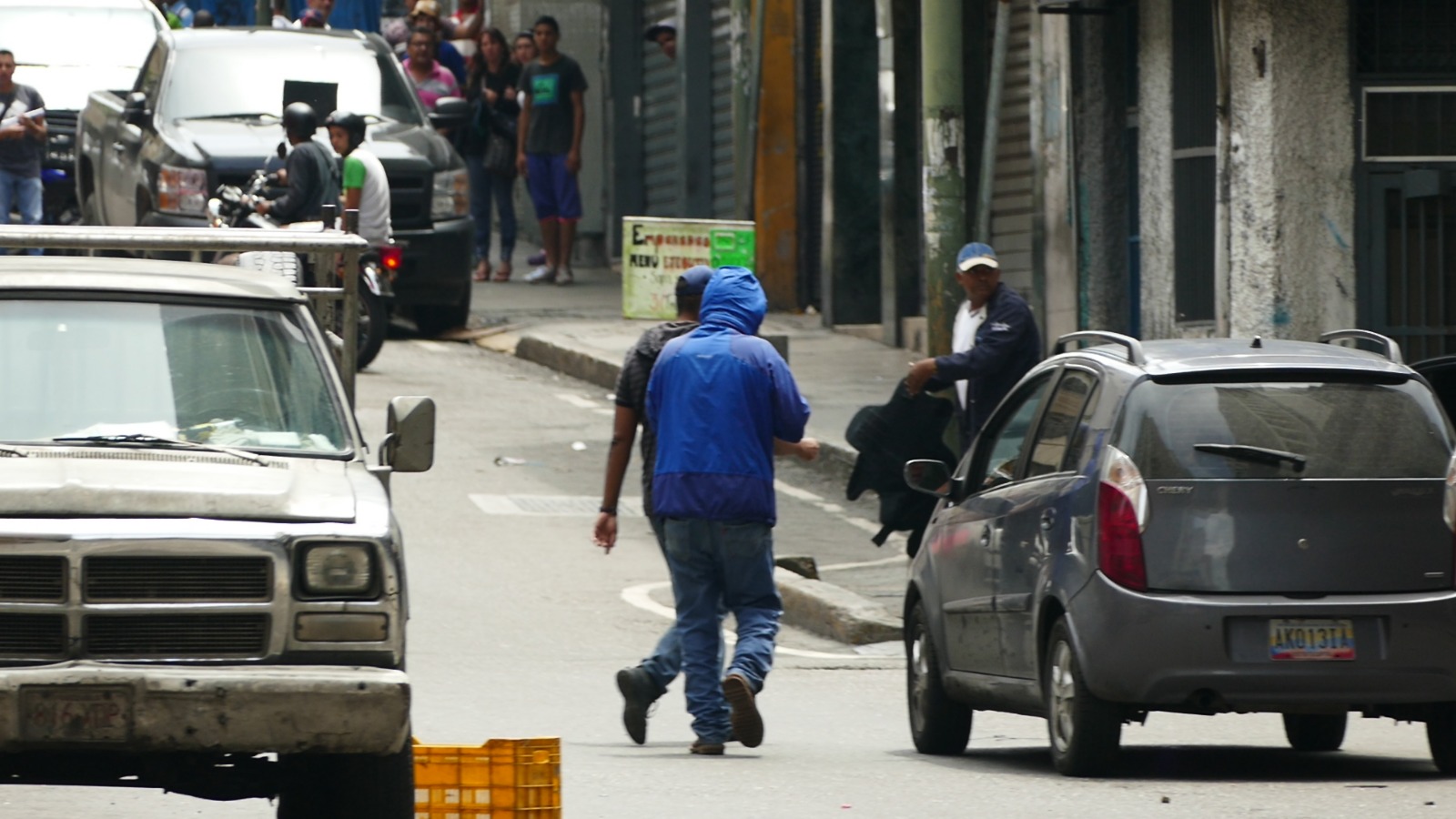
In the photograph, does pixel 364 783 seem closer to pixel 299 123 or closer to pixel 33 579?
pixel 33 579

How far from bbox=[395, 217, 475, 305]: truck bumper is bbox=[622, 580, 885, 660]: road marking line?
6.82 meters

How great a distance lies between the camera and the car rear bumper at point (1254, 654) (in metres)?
8.27

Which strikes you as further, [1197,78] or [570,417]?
[570,417]

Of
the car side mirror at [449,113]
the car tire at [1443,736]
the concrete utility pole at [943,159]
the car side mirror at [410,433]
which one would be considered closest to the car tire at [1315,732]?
the car tire at [1443,736]

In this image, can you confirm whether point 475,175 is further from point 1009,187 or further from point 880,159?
point 1009,187

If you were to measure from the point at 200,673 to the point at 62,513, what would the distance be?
1.61ft

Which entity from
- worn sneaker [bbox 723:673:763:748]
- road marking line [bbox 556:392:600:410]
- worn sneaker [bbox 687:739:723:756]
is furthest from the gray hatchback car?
road marking line [bbox 556:392:600:410]

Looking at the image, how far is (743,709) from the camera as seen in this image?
9.27m

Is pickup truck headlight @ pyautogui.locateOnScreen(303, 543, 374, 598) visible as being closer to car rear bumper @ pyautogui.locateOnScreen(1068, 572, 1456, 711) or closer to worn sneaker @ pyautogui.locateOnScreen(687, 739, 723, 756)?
car rear bumper @ pyautogui.locateOnScreen(1068, 572, 1456, 711)

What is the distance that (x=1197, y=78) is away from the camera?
16344 mm

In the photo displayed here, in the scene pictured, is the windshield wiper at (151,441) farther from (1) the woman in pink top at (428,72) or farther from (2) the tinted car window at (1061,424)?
(1) the woman in pink top at (428,72)

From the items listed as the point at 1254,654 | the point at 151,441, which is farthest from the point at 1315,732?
the point at 151,441

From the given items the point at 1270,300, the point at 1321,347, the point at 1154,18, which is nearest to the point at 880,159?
the point at 1154,18

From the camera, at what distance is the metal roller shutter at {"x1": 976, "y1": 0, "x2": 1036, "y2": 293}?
65.2ft
